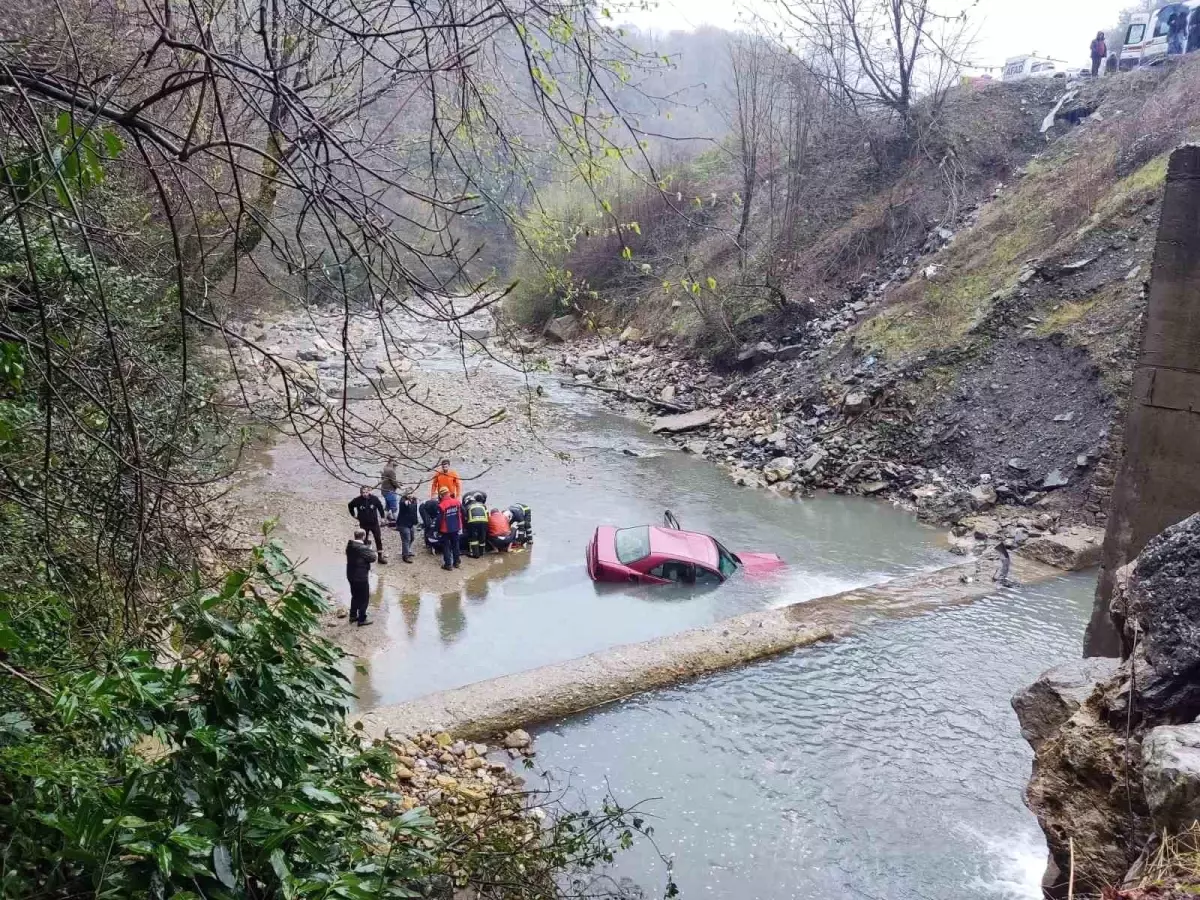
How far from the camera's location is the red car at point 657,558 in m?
11.7

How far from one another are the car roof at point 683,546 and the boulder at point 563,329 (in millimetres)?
20843

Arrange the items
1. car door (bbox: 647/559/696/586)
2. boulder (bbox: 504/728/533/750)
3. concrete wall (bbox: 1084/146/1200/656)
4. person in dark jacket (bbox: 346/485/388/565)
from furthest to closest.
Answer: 1. car door (bbox: 647/559/696/586)
2. person in dark jacket (bbox: 346/485/388/565)
3. boulder (bbox: 504/728/533/750)
4. concrete wall (bbox: 1084/146/1200/656)

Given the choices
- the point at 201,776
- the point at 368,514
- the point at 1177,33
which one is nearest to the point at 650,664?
the point at 368,514

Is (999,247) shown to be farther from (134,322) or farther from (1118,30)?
(1118,30)

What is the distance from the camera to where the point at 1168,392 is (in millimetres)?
7895

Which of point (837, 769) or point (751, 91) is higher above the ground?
point (751, 91)

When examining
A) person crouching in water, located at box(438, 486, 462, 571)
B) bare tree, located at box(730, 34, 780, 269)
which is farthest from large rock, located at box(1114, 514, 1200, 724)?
bare tree, located at box(730, 34, 780, 269)

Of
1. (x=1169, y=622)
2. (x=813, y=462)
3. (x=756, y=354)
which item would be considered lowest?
(x=813, y=462)

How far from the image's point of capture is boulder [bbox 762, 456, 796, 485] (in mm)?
17562

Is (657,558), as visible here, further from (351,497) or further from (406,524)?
(351,497)

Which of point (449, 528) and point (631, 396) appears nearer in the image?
point (449, 528)

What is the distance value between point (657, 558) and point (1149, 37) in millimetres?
26809

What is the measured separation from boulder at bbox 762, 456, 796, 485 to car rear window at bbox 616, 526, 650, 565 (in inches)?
232

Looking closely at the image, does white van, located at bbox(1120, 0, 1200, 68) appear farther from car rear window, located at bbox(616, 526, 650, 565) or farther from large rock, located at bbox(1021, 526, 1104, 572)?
car rear window, located at bbox(616, 526, 650, 565)
